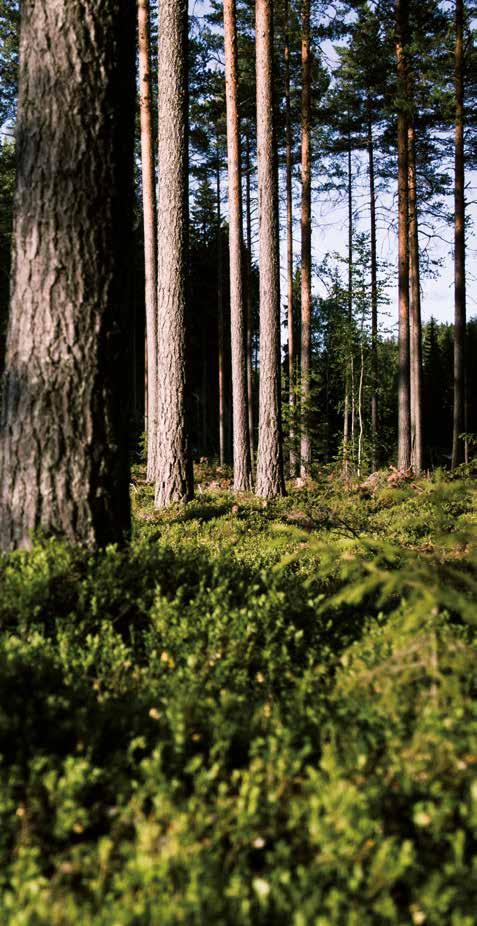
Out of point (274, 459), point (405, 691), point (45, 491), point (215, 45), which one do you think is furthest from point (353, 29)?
point (405, 691)

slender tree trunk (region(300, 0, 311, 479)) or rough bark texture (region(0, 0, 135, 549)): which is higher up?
slender tree trunk (region(300, 0, 311, 479))

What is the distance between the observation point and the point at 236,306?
14.1 m

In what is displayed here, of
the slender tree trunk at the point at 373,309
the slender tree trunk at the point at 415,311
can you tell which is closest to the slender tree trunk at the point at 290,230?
the slender tree trunk at the point at 373,309

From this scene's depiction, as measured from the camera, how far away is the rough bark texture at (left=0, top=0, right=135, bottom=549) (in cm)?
401

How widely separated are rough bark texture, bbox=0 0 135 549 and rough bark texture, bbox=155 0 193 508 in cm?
596

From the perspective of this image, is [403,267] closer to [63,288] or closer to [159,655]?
[63,288]

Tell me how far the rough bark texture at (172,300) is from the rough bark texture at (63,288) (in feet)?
19.6

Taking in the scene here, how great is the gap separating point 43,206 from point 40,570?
2.36 meters

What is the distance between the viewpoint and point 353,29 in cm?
1961

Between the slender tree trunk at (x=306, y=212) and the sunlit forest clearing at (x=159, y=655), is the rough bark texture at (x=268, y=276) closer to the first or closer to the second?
the sunlit forest clearing at (x=159, y=655)

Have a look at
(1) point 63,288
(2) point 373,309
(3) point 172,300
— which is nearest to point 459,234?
(2) point 373,309

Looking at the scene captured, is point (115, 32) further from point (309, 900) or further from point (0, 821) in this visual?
point (309, 900)

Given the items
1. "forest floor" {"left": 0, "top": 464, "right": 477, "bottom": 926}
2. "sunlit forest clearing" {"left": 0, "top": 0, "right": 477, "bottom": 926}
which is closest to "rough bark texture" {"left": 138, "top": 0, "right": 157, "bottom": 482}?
"sunlit forest clearing" {"left": 0, "top": 0, "right": 477, "bottom": 926}

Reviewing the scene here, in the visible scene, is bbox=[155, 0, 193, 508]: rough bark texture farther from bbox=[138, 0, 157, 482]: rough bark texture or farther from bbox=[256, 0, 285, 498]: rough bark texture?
bbox=[138, 0, 157, 482]: rough bark texture
